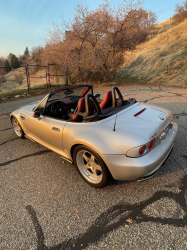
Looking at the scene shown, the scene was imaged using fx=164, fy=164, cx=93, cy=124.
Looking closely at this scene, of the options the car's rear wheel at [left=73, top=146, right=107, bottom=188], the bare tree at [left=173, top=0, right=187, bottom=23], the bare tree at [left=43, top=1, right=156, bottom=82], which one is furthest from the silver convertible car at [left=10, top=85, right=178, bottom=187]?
the bare tree at [left=173, top=0, right=187, bottom=23]

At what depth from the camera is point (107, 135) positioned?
2.29 metres

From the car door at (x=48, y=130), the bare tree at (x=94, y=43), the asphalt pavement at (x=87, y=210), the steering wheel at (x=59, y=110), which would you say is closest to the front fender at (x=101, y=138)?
the car door at (x=48, y=130)

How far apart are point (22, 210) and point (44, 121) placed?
1531 mm

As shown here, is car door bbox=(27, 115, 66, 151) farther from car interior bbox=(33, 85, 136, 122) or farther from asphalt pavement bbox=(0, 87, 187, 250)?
asphalt pavement bbox=(0, 87, 187, 250)

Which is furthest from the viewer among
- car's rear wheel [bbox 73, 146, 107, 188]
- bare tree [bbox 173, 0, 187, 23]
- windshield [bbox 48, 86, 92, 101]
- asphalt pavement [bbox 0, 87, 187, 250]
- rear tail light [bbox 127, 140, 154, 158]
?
bare tree [bbox 173, 0, 187, 23]

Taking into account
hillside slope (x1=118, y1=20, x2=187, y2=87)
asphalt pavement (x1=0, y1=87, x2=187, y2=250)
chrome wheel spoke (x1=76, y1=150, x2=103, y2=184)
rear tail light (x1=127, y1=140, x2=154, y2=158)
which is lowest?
asphalt pavement (x1=0, y1=87, x2=187, y2=250)

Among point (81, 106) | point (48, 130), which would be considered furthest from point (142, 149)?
point (48, 130)

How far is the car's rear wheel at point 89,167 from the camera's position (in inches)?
96.3

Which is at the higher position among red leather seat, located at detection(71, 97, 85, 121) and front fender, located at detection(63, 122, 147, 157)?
red leather seat, located at detection(71, 97, 85, 121)

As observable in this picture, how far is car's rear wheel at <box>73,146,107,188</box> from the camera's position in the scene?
2.45 metres

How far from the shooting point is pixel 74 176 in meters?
2.94

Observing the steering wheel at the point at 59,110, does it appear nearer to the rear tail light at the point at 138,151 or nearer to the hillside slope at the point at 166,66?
the rear tail light at the point at 138,151

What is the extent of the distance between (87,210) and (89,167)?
2.06 feet

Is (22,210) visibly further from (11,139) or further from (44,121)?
(11,139)
